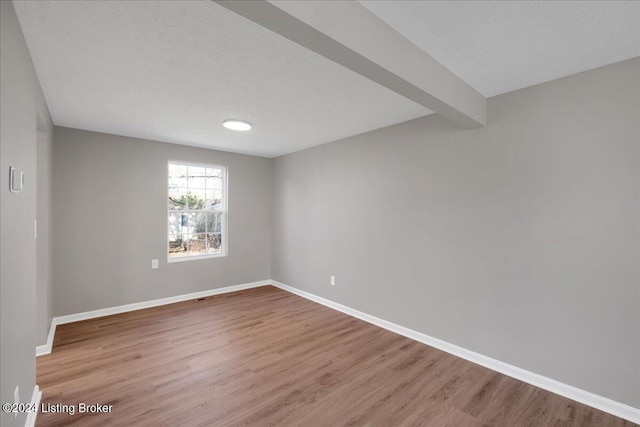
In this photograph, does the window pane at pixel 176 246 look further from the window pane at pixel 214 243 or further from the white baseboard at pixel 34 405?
the white baseboard at pixel 34 405

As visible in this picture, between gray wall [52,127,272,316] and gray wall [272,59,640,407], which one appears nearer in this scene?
gray wall [272,59,640,407]

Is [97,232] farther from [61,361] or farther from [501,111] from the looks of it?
[501,111]

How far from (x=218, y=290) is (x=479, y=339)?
3.72 metres

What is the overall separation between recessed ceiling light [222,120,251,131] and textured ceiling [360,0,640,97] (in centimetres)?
205

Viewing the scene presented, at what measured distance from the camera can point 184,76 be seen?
2.13 metres

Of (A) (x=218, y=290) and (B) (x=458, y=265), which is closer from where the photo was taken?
(B) (x=458, y=265)

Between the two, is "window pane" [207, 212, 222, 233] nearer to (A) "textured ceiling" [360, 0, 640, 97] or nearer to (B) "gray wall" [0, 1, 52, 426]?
(B) "gray wall" [0, 1, 52, 426]

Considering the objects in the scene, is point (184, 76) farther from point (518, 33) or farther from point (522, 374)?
point (522, 374)

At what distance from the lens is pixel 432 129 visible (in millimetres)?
2934

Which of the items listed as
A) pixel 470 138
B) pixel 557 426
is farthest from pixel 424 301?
pixel 470 138

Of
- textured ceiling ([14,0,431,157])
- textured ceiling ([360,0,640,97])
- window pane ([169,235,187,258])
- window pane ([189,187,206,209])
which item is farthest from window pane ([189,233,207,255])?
textured ceiling ([360,0,640,97])

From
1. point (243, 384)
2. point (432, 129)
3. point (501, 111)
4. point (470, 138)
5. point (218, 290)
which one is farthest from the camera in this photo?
point (218, 290)

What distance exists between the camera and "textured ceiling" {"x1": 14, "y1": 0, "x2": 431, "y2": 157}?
1524 mm

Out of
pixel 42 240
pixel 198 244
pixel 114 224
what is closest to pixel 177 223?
pixel 198 244
